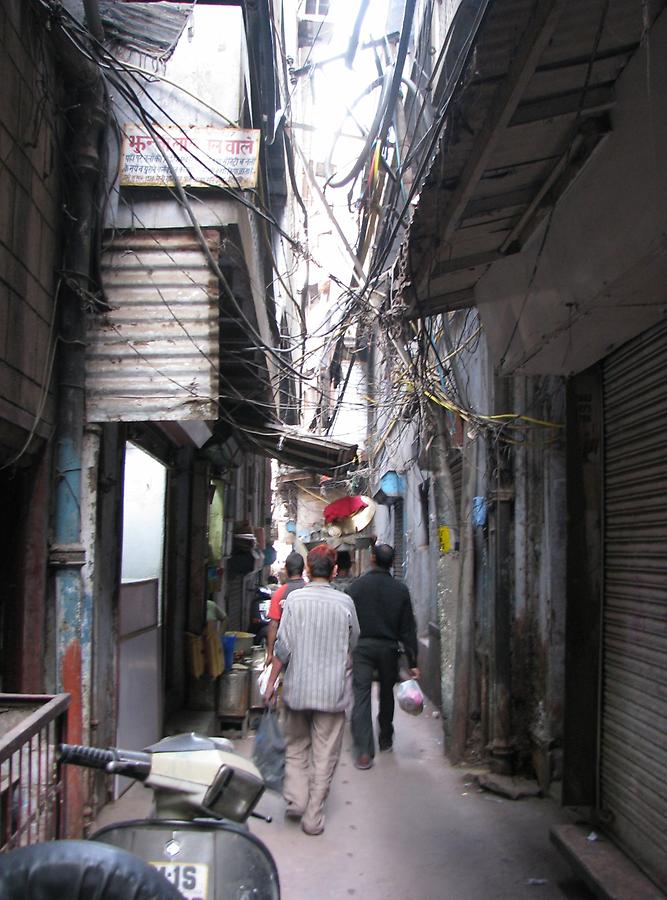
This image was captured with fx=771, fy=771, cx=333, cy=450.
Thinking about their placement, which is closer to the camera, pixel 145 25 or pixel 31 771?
pixel 31 771

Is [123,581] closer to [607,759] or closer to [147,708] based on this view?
[147,708]

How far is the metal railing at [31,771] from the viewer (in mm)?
2469

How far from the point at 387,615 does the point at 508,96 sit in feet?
16.3

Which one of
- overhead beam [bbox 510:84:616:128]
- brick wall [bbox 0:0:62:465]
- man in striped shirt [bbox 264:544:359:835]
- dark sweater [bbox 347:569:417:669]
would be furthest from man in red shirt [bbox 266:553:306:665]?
overhead beam [bbox 510:84:616:128]

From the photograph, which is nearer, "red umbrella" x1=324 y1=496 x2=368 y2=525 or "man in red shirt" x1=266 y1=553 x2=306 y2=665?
"man in red shirt" x1=266 y1=553 x2=306 y2=665

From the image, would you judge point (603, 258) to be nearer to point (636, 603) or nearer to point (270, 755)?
point (636, 603)

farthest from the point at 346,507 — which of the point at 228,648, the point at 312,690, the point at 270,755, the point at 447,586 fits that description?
the point at 312,690

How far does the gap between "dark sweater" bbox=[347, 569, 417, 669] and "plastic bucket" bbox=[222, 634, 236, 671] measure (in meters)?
2.27

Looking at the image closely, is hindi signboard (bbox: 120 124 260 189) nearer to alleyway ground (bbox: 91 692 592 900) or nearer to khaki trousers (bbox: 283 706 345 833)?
khaki trousers (bbox: 283 706 345 833)

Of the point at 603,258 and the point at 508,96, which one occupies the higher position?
the point at 508,96

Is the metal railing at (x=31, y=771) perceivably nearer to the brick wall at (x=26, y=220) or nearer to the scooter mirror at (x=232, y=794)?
the scooter mirror at (x=232, y=794)

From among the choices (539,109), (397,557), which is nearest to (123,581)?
(539,109)

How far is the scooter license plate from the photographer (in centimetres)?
268

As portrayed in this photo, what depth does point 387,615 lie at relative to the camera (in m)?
7.09
